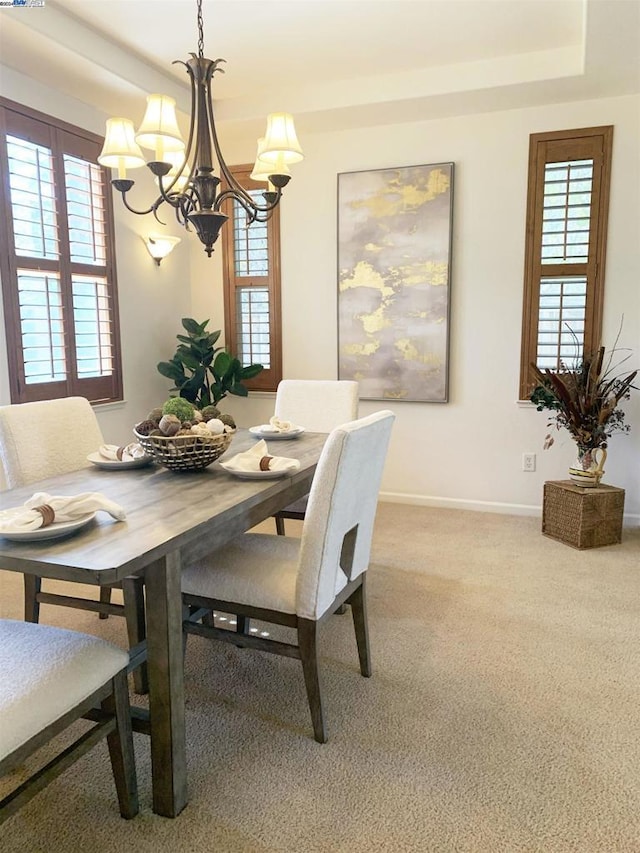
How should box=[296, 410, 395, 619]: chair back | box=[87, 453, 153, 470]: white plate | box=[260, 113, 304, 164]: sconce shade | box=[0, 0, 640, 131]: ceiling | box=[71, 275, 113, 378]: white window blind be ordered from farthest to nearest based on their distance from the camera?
box=[71, 275, 113, 378]: white window blind, box=[0, 0, 640, 131]: ceiling, box=[260, 113, 304, 164]: sconce shade, box=[87, 453, 153, 470]: white plate, box=[296, 410, 395, 619]: chair back

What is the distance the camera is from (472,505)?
4523 mm

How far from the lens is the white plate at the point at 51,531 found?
4.89 feet

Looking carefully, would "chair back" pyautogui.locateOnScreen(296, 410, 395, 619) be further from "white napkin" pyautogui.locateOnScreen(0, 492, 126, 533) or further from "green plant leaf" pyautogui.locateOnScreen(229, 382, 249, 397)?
"green plant leaf" pyautogui.locateOnScreen(229, 382, 249, 397)

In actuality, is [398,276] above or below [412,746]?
above

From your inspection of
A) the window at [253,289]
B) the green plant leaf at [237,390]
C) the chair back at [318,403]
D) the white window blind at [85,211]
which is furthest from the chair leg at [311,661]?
the window at [253,289]

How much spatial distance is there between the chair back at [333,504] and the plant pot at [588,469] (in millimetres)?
2156

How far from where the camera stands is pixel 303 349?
15.7ft

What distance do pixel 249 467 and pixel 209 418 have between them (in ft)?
0.83

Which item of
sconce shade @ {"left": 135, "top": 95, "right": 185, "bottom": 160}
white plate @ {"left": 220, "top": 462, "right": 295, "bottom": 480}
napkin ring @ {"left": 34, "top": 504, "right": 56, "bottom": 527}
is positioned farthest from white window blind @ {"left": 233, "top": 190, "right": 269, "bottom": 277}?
napkin ring @ {"left": 34, "top": 504, "right": 56, "bottom": 527}

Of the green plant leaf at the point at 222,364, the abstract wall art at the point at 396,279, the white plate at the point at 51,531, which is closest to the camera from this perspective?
the white plate at the point at 51,531

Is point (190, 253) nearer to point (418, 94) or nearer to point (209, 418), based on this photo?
point (418, 94)

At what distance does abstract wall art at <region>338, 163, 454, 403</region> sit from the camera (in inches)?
169

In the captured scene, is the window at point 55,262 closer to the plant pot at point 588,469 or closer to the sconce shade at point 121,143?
the sconce shade at point 121,143

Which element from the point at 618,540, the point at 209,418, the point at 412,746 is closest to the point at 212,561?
the point at 209,418
